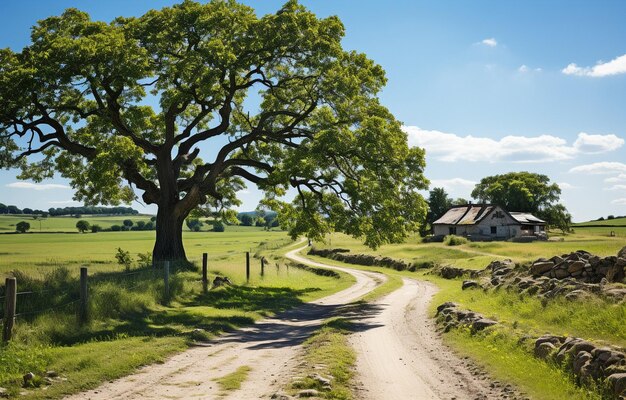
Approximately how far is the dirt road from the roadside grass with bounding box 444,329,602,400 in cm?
55

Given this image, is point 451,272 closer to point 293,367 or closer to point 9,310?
Answer: point 293,367

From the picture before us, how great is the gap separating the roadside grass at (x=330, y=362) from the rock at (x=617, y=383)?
482 cm

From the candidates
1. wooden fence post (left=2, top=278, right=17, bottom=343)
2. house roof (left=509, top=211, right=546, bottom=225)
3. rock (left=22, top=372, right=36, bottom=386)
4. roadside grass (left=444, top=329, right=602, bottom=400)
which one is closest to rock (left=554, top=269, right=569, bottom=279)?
roadside grass (left=444, top=329, right=602, bottom=400)

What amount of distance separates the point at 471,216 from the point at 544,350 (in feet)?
272

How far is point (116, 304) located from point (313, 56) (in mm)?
18866

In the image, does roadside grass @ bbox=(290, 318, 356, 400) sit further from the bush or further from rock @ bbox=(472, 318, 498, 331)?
the bush

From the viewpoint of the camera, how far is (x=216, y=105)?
1323 inches

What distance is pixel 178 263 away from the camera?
3173cm

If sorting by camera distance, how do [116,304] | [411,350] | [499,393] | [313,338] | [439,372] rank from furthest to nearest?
1. [116,304]
2. [313,338]
3. [411,350]
4. [439,372]
5. [499,393]

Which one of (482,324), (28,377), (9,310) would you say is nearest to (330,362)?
(482,324)

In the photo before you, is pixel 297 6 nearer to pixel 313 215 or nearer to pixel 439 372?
pixel 313 215

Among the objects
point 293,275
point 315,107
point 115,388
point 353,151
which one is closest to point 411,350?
point 115,388

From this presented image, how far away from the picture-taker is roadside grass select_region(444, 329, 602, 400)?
10258mm

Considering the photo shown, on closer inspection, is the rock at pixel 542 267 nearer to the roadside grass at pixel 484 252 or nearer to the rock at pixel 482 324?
the rock at pixel 482 324
